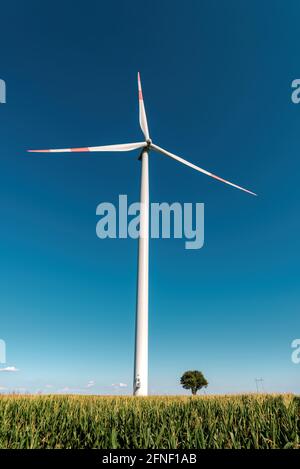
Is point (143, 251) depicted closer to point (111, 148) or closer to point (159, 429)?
point (111, 148)

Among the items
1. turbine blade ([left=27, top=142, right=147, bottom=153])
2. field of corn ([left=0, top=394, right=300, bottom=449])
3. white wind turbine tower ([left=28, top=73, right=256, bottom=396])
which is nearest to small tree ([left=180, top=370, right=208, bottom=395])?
white wind turbine tower ([left=28, top=73, right=256, bottom=396])

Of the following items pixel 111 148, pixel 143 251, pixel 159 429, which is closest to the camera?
pixel 159 429

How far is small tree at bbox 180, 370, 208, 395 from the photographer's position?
9512 centimetres

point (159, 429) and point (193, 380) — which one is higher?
point (159, 429)

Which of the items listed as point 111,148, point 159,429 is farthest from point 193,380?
point 159,429

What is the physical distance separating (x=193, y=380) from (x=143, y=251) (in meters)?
77.5

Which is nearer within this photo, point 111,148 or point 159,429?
point 159,429

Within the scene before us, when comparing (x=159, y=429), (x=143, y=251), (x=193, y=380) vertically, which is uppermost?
(x=143, y=251)

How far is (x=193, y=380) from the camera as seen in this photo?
95500 millimetres

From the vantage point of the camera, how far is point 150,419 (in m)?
10.0

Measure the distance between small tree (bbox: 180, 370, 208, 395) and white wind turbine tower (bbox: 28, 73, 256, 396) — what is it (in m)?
74.3
